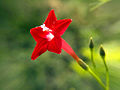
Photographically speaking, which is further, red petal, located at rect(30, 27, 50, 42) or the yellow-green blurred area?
the yellow-green blurred area

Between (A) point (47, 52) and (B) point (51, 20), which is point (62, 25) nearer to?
(B) point (51, 20)

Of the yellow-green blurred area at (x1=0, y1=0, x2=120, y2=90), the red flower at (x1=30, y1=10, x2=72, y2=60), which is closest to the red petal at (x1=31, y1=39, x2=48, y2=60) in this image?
the red flower at (x1=30, y1=10, x2=72, y2=60)

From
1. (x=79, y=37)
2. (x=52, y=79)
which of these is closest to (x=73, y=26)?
(x=79, y=37)

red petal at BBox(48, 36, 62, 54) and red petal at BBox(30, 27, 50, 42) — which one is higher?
red petal at BBox(30, 27, 50, 42)

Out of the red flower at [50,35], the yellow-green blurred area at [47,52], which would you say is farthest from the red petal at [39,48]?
the yellow-green blurred area at [47,52]

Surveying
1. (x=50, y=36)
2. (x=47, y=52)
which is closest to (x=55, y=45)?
(x=50, y=36)

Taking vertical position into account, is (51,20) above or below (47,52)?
below

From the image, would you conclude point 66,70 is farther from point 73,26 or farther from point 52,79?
point 73,26

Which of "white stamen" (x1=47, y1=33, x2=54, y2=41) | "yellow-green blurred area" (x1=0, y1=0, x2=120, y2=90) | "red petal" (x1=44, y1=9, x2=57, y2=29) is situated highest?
"yellow-green blurred area" (x1=0, y1=0, x2=120, y2=90)

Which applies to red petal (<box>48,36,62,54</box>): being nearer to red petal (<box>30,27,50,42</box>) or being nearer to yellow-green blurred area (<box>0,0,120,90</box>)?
red petal (<box>30,27,50,42</box>)
